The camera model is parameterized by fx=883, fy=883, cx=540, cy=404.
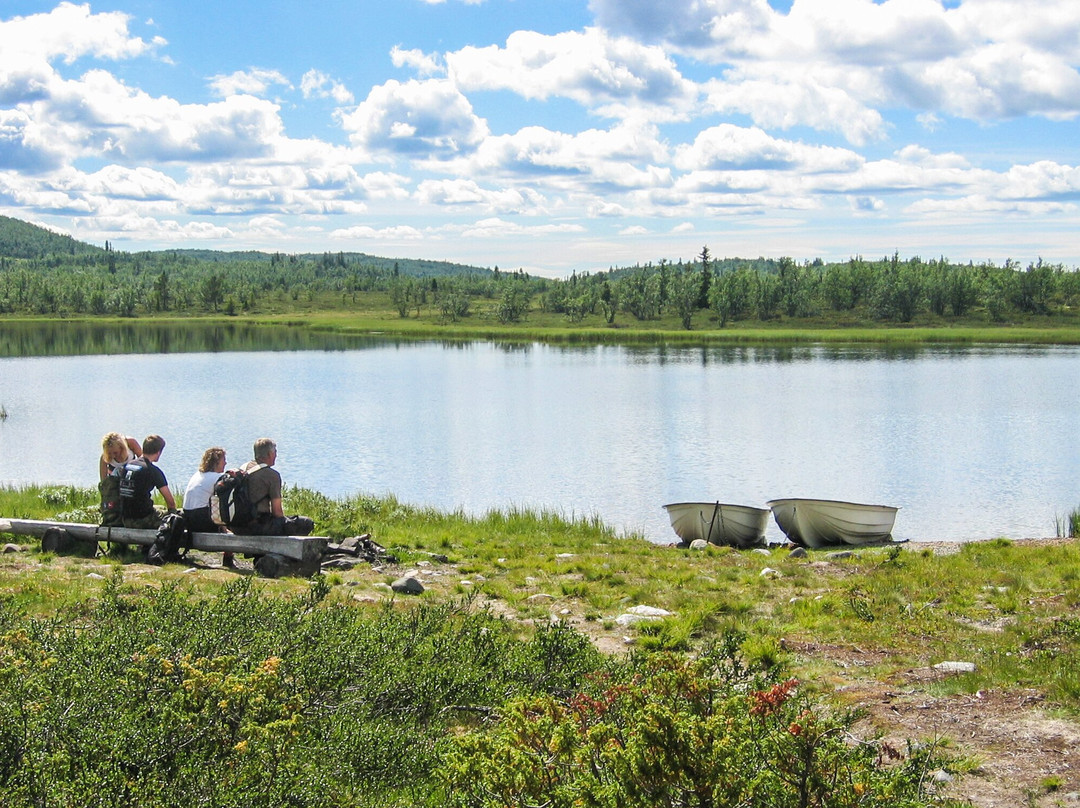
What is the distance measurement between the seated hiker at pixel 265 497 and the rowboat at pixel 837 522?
11442 mm

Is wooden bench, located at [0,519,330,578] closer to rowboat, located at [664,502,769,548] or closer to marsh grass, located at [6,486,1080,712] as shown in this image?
marsh grass, located at [6,486,1080,712]

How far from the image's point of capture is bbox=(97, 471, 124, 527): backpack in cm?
1309

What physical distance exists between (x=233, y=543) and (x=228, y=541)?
3.3 inches

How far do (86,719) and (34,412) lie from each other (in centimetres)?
4205

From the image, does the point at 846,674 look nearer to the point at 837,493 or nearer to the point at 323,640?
the point at 323,640

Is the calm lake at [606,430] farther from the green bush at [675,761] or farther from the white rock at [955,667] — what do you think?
the green bush at [675,761]

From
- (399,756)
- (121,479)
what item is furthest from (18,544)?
(399,756)

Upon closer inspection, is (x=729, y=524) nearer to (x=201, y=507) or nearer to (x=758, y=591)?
(x=758, y=591)

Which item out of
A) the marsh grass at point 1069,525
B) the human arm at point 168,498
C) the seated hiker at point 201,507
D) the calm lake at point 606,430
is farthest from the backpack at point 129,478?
the marsh grass at point 1069,525

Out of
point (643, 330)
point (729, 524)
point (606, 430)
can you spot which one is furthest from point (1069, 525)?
point (643, 330)

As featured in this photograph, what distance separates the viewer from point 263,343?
106812 millimetres

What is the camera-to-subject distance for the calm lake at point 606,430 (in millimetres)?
26469

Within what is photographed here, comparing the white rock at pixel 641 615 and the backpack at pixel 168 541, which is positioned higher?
the backpack at pixel 168 541

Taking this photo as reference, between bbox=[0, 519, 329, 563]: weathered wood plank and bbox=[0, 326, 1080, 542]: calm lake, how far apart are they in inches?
428
